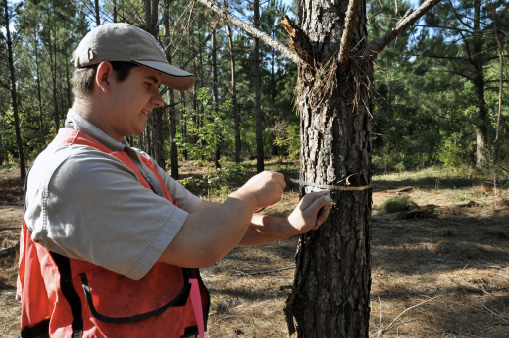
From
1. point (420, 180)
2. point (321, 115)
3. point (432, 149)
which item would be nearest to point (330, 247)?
point (321, 115)

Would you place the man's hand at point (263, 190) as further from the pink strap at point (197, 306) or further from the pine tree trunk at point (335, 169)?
the pine tree trunk at point (335, 169)

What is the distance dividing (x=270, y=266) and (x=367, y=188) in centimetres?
338

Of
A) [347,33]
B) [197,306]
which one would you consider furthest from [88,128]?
[347,33]

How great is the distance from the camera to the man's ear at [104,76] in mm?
1135

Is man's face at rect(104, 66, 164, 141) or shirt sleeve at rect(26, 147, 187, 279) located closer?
shirt sleeve at rect(26, 147, 187, 279)

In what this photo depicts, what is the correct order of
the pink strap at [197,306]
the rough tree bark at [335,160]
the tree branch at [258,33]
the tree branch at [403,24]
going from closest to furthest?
the pink strap at [197,306] → the tree branch at [403,24] → the rough tree bark at [335,160] → the tree branch at [258,33]

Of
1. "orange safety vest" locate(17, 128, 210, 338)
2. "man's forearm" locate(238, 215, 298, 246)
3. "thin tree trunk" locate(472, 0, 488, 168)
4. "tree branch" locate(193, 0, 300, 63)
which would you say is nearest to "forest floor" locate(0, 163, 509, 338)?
"man's forearm" locate(238, 215, 298, 246)

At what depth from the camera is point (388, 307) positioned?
3586 mm

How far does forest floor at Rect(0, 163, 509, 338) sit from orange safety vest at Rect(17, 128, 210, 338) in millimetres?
1005

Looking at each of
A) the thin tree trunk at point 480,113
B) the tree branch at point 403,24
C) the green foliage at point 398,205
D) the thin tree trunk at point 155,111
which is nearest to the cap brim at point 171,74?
the tree branch at point 403,24

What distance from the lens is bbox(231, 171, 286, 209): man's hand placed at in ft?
4.09

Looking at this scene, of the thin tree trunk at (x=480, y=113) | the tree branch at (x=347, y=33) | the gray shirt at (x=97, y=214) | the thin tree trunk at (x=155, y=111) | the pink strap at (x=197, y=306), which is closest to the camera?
the gray shirt at (x=97, y=214)

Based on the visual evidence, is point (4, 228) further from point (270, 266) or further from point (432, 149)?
point (432, 149)

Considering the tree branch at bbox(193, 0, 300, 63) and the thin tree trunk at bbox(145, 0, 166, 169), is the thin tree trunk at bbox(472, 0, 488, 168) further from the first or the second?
the tree branch at bbox(193, 0, 300, 63)
